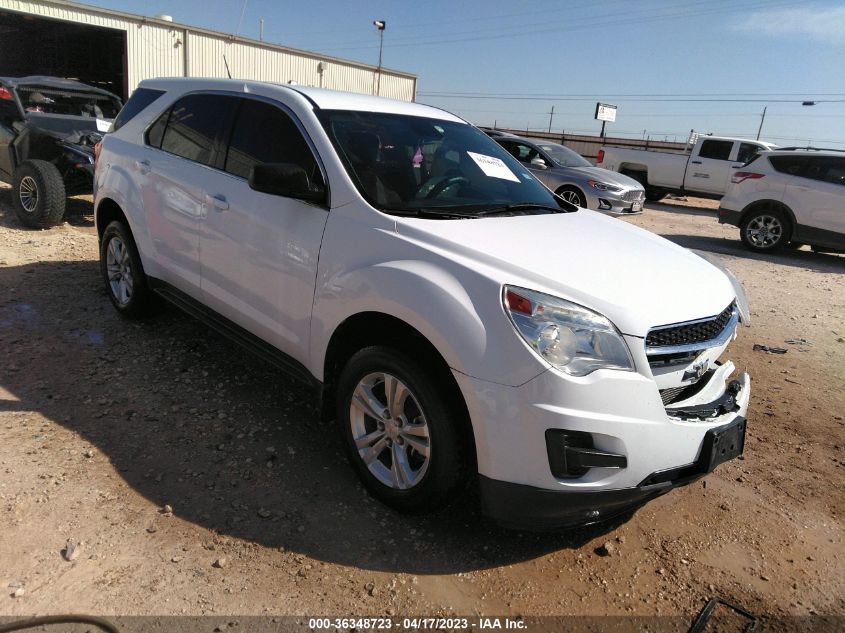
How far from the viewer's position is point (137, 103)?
463cm

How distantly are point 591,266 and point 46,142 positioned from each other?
25.6 ft

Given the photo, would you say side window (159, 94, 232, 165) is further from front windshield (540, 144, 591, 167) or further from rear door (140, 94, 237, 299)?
front windshield (540, 144, 591, 167)

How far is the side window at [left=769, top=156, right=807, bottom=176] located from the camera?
33.9ft

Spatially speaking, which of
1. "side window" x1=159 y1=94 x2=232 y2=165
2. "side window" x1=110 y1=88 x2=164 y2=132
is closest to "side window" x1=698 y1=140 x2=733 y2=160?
"side window" x1=110 y1=88 x2=164 y2=132

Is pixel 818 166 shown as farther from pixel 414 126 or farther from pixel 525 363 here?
pixel 525 363

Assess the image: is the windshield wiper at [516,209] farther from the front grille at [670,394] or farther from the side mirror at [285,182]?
the front grille at [670,394]

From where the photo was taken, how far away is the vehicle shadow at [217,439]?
2.74 m

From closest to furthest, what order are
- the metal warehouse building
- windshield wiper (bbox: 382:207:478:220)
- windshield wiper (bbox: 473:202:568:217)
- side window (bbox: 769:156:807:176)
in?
windshield wiper (bbox: 382:207:478:220), windshield wiper (bbox: 473:202:568:217), side window (bbox: 769:156:807:176), the metal warehouse building

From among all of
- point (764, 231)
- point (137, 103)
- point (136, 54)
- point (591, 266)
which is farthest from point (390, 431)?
point (136, 54)

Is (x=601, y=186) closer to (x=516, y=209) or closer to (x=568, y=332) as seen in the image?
(x=516, y=209)

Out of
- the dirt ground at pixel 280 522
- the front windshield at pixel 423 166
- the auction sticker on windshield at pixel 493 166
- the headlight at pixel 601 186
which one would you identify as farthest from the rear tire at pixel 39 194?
the headlight at pixel 601 186

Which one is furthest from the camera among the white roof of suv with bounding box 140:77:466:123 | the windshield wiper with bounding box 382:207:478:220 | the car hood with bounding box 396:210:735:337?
the white roof of suv with bounding box 140:77:466:123

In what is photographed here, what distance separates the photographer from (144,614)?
7.32 feet

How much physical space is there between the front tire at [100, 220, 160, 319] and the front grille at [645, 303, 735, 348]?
11.9ft
